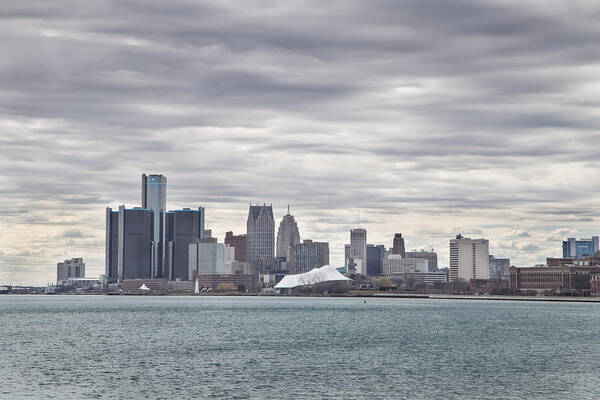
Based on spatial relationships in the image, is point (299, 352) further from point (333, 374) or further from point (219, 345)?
point (333, 374)

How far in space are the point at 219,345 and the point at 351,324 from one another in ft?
157

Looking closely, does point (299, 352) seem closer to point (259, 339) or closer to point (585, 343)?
point (259, 339)

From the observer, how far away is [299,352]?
275 ft

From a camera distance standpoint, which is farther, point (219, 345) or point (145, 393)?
point (219, 345)

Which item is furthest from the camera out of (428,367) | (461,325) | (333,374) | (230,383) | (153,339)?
(461,325)

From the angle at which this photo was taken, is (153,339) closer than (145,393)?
No

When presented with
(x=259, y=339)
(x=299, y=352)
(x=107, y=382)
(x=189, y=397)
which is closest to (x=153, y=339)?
(x=259, y=339)

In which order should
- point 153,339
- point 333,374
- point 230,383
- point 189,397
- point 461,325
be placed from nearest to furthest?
point 189,397 < point 230,383 < point 333,374 < point 153,339 < point 461,325

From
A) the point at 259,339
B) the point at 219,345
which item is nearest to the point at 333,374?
the point at 219,345

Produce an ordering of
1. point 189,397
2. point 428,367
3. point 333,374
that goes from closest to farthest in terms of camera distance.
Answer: point 189,397 < point 333,374 < point 428,367

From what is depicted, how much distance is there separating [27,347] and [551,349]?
5306cm

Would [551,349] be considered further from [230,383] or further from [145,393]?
[145,393]

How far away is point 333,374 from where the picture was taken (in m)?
65.9

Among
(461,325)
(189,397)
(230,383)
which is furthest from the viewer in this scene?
(461,325)
